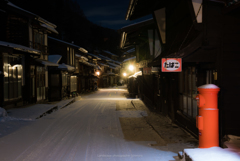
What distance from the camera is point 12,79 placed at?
1575cm

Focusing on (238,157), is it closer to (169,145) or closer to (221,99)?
(221,99)

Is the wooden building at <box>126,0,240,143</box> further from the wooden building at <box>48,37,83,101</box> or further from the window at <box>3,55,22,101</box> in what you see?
the wooden building at <box>48,37,83,101</box>

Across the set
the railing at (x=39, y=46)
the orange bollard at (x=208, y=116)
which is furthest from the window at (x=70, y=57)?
the orange bollard at (x=208, y=116)

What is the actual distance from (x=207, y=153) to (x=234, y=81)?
8.77 feet

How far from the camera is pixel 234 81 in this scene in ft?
21.2

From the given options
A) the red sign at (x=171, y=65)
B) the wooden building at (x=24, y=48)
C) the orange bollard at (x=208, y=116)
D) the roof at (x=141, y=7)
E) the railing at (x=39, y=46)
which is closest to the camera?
the orange bollard at (x=208, y=116)

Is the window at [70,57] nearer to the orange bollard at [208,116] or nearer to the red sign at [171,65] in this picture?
the red sign at [171,65]

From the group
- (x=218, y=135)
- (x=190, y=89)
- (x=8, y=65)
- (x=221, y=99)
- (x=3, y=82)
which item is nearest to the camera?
(x=218, y=135)

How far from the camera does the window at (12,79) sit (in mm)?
14805

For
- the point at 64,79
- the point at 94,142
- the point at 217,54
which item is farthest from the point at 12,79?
the point at 217,54

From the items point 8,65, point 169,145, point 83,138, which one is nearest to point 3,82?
point 8,65

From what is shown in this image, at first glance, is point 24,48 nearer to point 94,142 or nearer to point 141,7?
point 141,7

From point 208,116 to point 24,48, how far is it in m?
13.7

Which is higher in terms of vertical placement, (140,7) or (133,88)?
(140,7)
